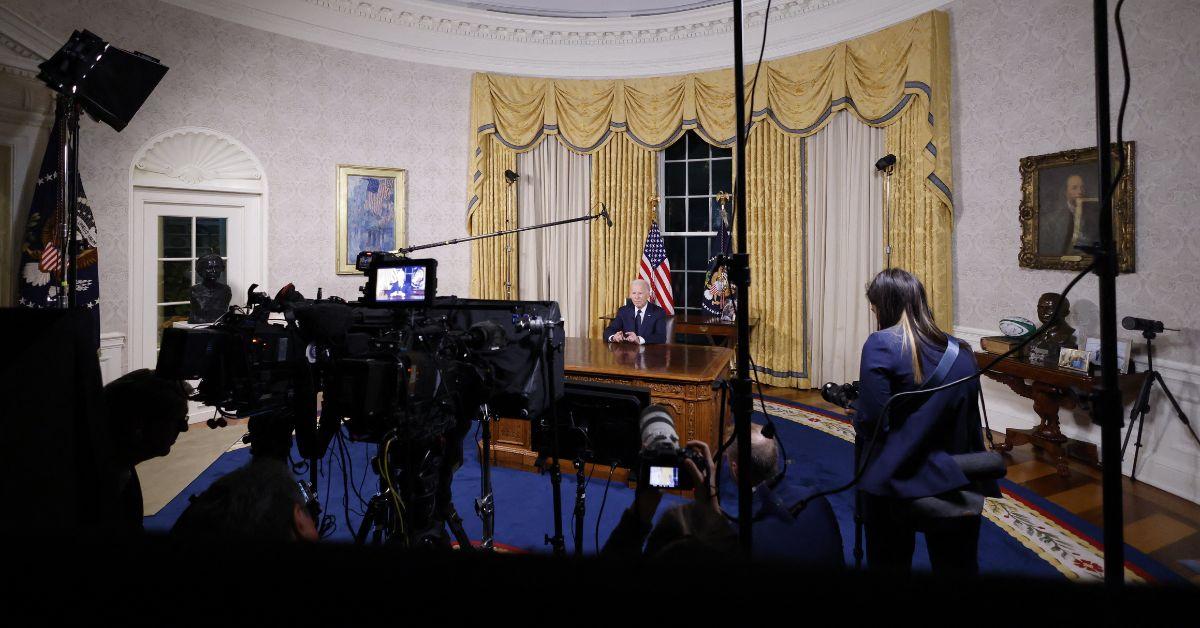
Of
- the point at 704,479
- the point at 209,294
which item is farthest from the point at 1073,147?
the point at 209,294

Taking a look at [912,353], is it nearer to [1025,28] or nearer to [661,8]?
[1025,28]

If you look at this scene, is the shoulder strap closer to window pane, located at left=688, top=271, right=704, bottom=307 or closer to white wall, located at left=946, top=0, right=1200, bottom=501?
white wall, located at left=946, top=0, right=1200, bottom=501

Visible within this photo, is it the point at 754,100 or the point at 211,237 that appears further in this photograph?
the point at 211,237

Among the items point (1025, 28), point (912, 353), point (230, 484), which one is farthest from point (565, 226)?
point (230, 484)

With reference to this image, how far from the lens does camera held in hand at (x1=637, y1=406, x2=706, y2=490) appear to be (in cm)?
131

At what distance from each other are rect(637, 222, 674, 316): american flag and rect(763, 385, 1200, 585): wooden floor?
3078 mm

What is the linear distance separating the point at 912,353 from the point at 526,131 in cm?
549

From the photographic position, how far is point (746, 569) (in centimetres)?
22

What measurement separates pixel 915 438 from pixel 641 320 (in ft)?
11.0

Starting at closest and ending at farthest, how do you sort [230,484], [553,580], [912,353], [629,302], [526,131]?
1. [553,580]
2. [230,484]
3. [912,353]
4. [629,302]
5. [526,131]

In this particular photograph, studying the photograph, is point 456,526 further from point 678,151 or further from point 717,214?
point 678,151

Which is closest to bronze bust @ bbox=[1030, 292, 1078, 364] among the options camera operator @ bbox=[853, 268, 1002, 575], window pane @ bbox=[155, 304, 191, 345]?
camera operator @ bbox=[853, 268, 1002, 575]

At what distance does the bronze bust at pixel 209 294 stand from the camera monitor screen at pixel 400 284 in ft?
12.0

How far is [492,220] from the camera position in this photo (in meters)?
6.60
